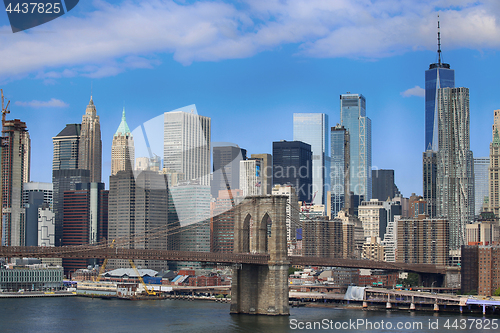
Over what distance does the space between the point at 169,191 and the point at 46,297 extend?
3913 centimetres

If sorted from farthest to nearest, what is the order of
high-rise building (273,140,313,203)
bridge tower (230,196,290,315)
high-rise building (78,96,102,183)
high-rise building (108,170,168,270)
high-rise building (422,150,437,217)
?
high-rise building (273,140,313,203), high-rise building (422,150,437,217), high-rise building (78,96,102,183), high-rise building (108,170,168,270), bridge tower (230,196,290,315)

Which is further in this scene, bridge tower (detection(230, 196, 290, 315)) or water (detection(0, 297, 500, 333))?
bridge tower (detection(230, 196, 290, 315))

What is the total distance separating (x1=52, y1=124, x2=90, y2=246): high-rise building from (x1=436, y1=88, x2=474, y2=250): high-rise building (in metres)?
71.0

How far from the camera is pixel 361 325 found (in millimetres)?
44406

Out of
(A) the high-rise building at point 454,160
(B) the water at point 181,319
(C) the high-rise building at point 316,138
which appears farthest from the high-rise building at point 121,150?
(A) the high-rise building at point 454,160

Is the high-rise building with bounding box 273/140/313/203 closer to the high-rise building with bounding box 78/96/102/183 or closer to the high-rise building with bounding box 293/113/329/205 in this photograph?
the high-rise building with bounding box 293/113/329/205

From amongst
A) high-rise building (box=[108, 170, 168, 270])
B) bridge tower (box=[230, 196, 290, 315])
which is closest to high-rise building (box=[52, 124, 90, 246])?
high-rise building (box=[108, 170, 168, 270])

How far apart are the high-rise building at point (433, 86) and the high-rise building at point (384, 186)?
569 inches

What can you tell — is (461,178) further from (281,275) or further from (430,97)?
(281,275)

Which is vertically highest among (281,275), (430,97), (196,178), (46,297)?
(430,97)

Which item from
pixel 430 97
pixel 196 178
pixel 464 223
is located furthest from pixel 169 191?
pixel 430 97

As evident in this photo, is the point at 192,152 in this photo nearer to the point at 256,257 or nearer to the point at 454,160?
the point at 256,257

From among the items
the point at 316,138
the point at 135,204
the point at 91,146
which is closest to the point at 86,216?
the point at 135,204

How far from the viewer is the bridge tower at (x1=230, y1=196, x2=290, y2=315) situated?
151 ft
